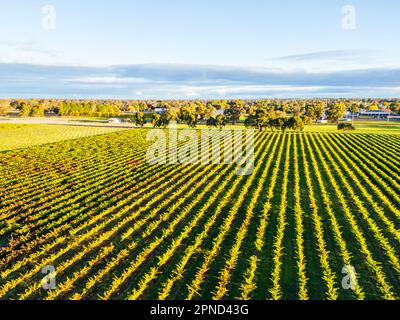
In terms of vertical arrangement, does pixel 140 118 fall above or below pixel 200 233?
above

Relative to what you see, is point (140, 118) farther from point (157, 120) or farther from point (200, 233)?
point (200, 233)

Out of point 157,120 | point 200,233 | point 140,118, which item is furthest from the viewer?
point 140,118

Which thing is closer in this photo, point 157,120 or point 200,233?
point 200,233

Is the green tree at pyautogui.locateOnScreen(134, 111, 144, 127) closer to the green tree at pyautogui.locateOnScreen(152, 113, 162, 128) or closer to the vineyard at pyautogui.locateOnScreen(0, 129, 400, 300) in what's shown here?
the green tree at pyautogui.locateOnScreen(152, 113, 162, 128)

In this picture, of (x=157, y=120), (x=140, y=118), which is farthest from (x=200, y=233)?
(x=140, y=118)

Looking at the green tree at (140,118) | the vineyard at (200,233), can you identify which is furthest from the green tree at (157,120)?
the vineyard at (200,233)

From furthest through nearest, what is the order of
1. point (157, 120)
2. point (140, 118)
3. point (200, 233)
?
point (140, 118), point (157, 120), point (200, 233)
